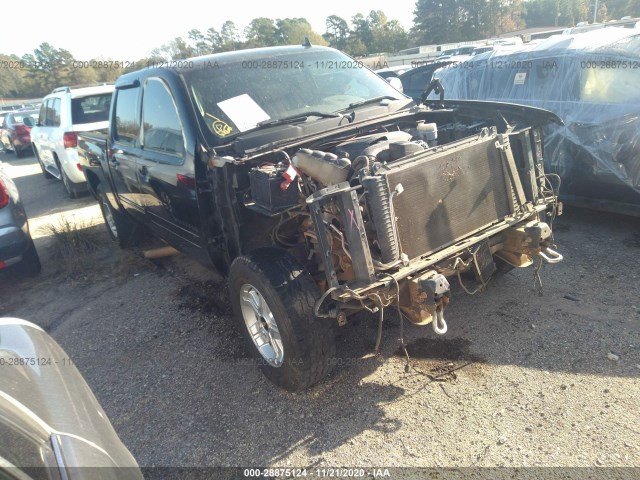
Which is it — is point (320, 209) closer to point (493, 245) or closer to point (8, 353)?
point (493, 245)

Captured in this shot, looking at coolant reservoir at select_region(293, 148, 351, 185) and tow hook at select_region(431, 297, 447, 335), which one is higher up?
coolant reservoir at select_region(293, 148, 351, 185)

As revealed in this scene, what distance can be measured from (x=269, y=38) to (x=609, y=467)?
5766cm

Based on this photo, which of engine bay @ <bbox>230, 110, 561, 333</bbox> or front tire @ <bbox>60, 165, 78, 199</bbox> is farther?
front tire @ <bbox>60, 165, 78, 199</bbox>

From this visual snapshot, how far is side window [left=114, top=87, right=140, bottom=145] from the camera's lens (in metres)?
4.29

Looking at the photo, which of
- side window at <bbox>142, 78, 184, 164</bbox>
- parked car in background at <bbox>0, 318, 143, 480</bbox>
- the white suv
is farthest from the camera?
the white suv

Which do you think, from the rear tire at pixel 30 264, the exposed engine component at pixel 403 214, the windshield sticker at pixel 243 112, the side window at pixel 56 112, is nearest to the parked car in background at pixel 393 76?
the windshield sticker at pixel 243 112

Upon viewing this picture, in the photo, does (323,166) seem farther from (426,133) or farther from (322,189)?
(426,133)

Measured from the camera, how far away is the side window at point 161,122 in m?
3.48

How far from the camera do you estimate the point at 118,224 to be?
5699 mm

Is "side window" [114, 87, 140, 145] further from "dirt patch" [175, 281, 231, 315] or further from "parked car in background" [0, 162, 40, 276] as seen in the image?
"dirt patch" [175, 281, 231, 315]

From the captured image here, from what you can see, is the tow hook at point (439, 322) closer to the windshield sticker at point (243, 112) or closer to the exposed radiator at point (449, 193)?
the exposed radiator at point (449, 193)

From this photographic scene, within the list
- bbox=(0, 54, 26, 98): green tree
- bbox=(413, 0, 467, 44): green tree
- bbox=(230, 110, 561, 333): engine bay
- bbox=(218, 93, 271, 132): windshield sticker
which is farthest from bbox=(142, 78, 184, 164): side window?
bbox=(413, 0, 467, 44): green tree

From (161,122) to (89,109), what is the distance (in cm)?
522

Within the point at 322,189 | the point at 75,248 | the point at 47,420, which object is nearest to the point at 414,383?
the point at 322,189
